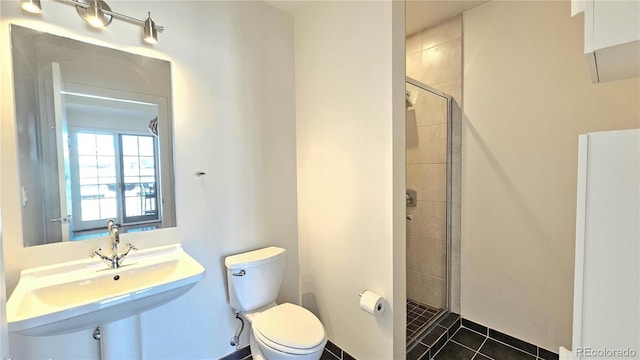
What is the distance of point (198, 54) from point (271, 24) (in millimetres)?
592

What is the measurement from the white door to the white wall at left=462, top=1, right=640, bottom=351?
8.05ft

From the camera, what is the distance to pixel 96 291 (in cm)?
127

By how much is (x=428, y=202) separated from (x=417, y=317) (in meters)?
0.91

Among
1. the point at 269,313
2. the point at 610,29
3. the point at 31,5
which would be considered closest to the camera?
the point at 610,29

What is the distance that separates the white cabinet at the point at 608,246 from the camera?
1.48 feet

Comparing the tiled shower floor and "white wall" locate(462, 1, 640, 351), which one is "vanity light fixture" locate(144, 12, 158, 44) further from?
the tiled shower floor

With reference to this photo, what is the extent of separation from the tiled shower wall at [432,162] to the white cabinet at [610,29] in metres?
1.72

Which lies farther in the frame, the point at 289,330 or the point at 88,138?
the point at 289,330

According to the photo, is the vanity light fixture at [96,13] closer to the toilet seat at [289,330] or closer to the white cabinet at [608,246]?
the toilet seat at [289,330]

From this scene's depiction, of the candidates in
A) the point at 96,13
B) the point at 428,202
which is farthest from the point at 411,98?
the point at 96,13

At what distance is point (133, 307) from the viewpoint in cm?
114

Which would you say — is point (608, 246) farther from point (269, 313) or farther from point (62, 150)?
point (62, 150)

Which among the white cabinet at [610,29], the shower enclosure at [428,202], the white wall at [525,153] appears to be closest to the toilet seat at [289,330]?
the shower enclosure at [428,202]

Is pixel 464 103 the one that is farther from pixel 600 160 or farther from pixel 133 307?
pixel 133 307
